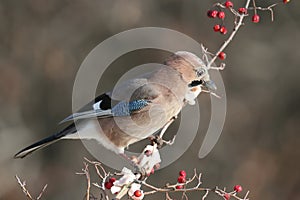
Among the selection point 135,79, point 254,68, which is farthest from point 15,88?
point 135,79

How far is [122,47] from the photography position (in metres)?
7.04

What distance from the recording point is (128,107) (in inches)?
151

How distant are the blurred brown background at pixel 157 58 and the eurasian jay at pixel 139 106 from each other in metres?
3.00

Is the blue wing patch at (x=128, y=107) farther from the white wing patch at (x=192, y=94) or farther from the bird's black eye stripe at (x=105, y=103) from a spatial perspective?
the white wing patch at (x=192, y=94)

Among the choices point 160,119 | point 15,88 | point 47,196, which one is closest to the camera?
point 160,119

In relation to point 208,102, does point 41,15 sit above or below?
above

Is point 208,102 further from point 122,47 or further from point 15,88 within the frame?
point 15,88

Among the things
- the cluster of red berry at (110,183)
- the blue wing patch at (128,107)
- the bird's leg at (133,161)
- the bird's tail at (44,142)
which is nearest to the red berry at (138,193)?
the cluster of red berry at (110,183)

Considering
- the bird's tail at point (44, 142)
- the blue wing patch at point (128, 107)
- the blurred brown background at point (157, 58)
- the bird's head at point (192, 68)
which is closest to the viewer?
the bird's tail at point (44, 142)

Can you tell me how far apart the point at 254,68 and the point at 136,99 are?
3699 mm

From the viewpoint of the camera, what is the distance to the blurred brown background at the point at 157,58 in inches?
276

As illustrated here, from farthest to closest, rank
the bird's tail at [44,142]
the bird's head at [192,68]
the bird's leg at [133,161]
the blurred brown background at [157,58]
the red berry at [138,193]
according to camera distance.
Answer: the blurred brown background at [157,58] < the bird's head at [192,68] < the bird's tail at [44,142] < the bird's leg at [133,161] < the red berry at [138,193]

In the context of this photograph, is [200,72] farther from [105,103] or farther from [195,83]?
[105,103]

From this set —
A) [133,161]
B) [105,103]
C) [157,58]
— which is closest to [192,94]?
[105,103]
